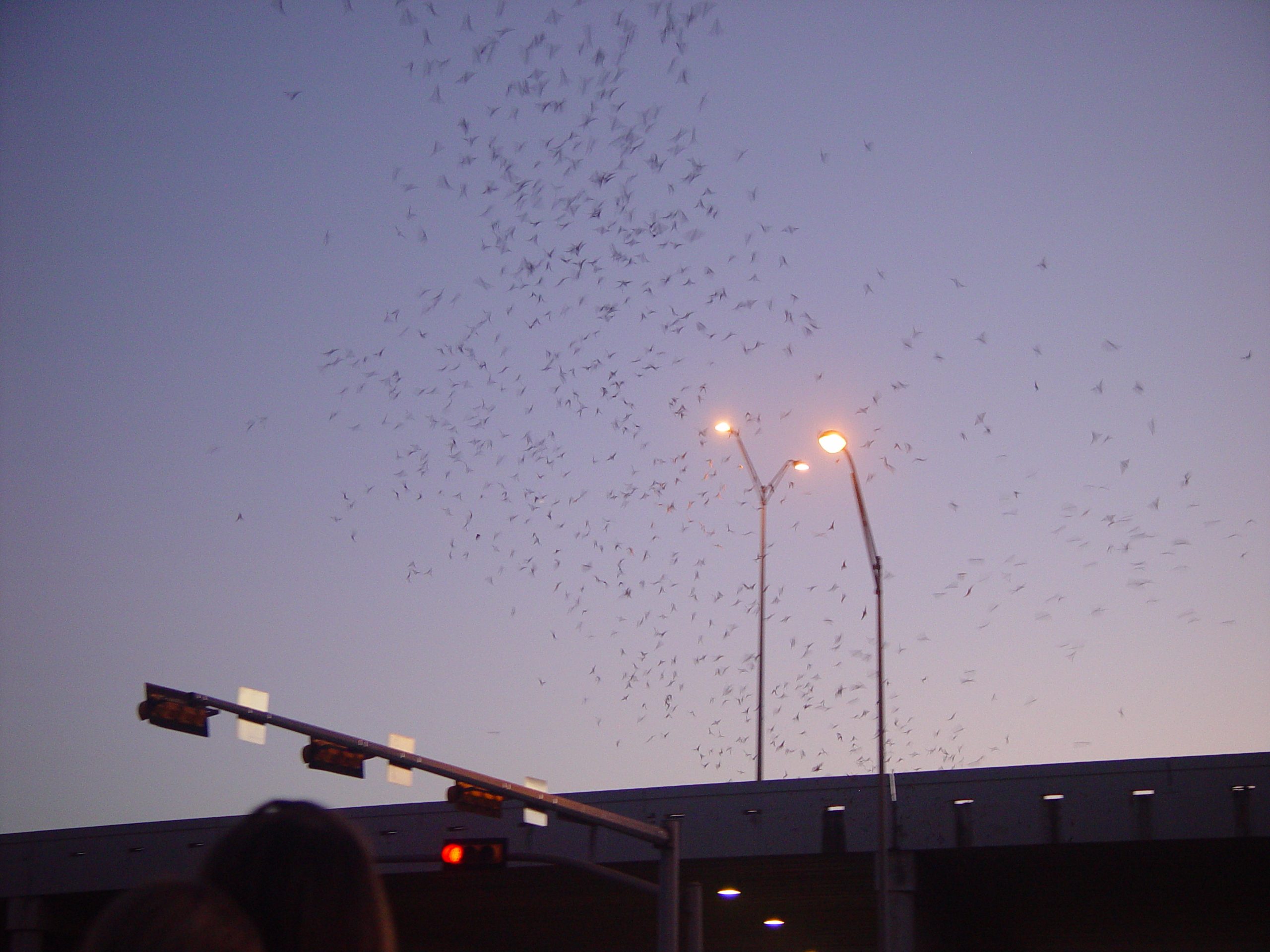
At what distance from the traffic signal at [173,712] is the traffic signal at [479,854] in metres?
4.24

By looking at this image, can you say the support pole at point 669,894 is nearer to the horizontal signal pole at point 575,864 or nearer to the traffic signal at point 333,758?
the horizontal signal pole at point 575,864

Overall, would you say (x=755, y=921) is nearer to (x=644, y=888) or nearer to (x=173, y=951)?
(x=644, y=888)

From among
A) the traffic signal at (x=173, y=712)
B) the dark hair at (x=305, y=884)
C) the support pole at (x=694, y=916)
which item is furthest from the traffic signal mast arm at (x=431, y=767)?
the dark hair at (x=305, y=884)

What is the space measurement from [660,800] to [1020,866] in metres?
7.67

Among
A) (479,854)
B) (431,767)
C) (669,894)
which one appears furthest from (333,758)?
(669,894)

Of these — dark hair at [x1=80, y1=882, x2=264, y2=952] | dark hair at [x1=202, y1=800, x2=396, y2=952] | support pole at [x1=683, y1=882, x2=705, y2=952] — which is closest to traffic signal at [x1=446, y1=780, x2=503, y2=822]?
support pole at [x1=683, y1=882, x2=705, y2=952]

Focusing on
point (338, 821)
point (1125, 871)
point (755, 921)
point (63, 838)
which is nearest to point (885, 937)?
point (1125, 871)

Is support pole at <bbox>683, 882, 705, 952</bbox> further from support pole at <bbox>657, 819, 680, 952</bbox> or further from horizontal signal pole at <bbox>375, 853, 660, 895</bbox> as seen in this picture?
horizontal signal pole at <bbox>375, 853, 660, 895</bbox>

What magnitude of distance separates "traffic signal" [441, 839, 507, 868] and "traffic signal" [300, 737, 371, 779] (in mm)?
2509

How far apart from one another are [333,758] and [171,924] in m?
13.7

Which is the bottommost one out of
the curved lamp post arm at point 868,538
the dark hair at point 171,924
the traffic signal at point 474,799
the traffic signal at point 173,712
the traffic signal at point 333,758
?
the dark hair at point 171,924

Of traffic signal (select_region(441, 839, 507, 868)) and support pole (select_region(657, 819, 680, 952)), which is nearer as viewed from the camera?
traffic signal (select_region(441, 839, 507, 868))

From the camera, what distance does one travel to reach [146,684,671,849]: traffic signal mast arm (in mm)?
14781

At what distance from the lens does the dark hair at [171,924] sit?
6.51ft
